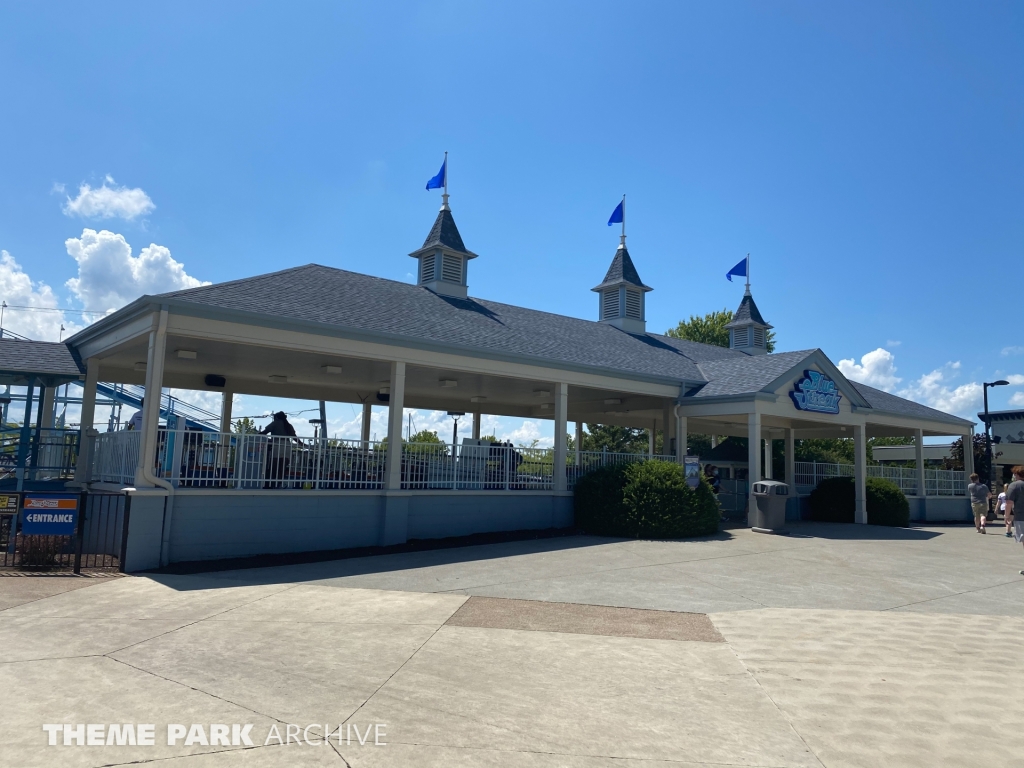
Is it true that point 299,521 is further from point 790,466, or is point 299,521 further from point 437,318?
point 790,466

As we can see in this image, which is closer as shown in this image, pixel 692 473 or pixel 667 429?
pixel 692 473

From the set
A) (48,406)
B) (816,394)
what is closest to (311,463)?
(48,406)

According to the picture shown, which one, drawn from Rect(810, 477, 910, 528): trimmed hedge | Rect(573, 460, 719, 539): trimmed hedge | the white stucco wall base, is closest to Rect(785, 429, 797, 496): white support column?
Rect(810, 477, 910, 528): trimmed hedge

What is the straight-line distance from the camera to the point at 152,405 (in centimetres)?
1151

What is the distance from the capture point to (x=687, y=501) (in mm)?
15859

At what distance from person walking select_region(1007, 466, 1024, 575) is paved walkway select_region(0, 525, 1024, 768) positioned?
1731mm

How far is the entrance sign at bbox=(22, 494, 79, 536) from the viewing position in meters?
10.5

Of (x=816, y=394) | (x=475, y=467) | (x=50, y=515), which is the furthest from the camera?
(x=816, y=394)

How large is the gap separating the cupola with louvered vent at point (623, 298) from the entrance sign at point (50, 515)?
59.0 ft

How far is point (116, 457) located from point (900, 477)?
22.9 m

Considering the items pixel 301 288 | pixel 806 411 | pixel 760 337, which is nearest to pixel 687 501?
pixel 806 411

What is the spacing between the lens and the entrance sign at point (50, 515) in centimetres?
1054

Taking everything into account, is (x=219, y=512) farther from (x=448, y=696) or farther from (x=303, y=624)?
(x=448, y=696)

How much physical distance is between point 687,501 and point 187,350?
1042cm
